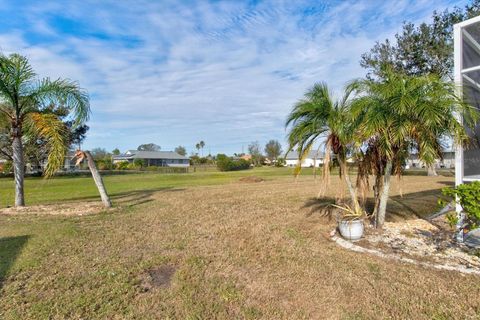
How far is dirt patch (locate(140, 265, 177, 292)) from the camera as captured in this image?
3529 millimetres

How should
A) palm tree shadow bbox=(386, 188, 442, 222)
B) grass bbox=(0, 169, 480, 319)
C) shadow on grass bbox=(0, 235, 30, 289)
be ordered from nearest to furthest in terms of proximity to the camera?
grass bbox=(0, 169, 480, 319) < shadow on grass bbox=(0, 235, 30, 289) < palm tree shadow bbox=(386, 188, 442, 222)

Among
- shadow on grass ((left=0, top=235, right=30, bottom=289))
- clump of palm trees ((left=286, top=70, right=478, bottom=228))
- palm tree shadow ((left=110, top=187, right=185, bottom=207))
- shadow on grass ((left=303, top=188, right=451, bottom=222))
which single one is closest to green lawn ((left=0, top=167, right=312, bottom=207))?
palm tree shadow ((left=110, top=187, right=185, bottom=207))

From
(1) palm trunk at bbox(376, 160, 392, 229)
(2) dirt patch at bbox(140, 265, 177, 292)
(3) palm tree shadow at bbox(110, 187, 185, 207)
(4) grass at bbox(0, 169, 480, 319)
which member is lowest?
(2) dirt patch at bbox(140, 265, 177, 292)

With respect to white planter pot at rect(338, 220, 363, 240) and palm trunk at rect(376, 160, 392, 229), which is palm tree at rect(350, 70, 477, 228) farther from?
white planter pot at rect(338, 220, 363, 240)

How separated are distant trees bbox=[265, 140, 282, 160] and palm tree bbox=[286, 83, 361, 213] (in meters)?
65.0

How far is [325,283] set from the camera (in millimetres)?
3490

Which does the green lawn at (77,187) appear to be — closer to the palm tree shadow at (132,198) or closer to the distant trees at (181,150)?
the palm tree shadow at (132,198)

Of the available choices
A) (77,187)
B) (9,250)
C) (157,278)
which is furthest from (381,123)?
(77,187)

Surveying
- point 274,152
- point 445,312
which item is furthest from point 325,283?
point 274,152

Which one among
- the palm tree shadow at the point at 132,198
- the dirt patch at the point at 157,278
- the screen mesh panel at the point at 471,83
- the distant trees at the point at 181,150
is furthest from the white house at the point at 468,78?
the distant trees at the point at 181,150

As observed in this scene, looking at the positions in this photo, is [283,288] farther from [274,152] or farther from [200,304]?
[274,152]

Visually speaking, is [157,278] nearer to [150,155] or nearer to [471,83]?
[471,83]

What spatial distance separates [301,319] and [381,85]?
4096mm

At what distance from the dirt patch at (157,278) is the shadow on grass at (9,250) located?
162 centimetres
